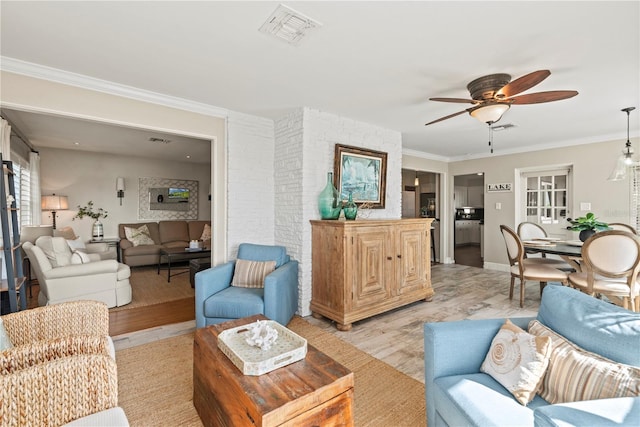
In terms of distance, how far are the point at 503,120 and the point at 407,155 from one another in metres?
2.04

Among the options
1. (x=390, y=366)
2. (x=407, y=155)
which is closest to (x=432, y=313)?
(x=390, y=366)

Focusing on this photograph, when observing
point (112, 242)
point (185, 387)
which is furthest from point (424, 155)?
point (112, 242)

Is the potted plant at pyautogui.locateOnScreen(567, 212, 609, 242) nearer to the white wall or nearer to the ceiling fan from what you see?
the ceiling fan

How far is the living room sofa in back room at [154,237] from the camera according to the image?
223 inches

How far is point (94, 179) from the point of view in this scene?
19.8ft

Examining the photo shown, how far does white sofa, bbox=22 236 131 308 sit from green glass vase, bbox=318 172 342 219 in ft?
8.72

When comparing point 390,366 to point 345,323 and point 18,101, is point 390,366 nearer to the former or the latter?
point 345,323

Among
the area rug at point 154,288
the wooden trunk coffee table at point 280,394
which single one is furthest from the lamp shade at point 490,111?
the area rug at point 154,288

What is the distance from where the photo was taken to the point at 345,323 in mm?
2969

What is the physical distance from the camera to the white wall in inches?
223

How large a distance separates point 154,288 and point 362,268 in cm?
331

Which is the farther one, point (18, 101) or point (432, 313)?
point (432, 313)

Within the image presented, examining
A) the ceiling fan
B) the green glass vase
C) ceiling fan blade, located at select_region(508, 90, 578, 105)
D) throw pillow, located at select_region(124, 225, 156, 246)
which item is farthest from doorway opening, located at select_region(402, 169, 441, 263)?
throw pillow, located at select_region(124, 225, 156, 246)

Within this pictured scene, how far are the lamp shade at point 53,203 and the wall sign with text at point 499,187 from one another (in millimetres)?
8197
